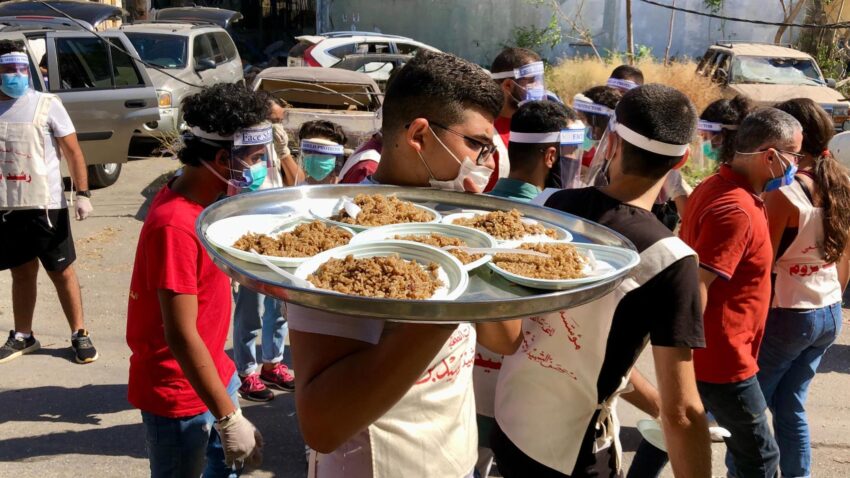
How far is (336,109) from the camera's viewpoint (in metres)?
10.2

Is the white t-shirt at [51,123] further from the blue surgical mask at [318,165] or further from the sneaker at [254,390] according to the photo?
the sneaker at [254,390]

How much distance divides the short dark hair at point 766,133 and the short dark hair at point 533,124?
902 mm

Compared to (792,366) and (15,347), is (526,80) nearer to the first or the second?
(792,366)

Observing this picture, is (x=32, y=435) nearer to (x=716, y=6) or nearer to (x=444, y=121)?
(x=444, y=121)

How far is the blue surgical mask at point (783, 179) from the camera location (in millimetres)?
3750

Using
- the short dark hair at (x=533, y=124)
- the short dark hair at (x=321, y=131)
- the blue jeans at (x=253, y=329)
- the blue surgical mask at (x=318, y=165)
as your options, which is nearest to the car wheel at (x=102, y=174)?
the short dark hair at (x=321, y=131)

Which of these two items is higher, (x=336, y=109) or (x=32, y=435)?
(x=336, y=109)

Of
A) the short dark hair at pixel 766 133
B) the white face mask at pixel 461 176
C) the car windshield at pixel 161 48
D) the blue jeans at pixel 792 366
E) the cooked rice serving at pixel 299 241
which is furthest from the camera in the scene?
the car windshield at pixel 161 48

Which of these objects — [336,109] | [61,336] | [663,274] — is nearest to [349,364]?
[663,274]

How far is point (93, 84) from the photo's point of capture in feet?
33.9

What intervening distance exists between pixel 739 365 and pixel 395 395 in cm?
233

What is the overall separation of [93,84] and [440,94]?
30.9 feet

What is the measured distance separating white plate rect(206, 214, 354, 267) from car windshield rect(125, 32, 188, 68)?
1248 cm

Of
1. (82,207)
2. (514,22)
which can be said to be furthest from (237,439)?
(514,22)
